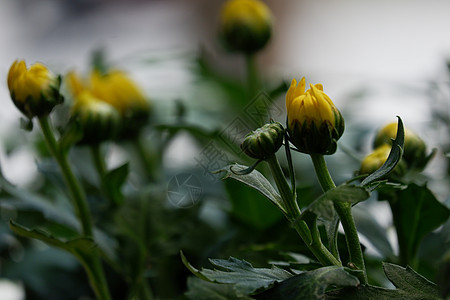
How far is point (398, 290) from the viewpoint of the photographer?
0.76 feet

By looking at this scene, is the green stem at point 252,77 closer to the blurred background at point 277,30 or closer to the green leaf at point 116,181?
the green leaf at point 116,181

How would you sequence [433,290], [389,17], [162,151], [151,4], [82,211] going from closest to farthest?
[433,290] → [82,211] → [162,151] → [389,17] → [151,4]

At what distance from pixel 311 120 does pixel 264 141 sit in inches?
0.8

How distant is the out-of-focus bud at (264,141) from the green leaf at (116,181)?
0.12 metres

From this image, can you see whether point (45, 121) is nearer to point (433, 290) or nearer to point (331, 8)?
point (433, 290)

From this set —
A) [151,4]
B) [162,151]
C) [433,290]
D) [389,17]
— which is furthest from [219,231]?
[151,4]

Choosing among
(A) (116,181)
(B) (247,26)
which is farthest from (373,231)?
(B) (247,26)

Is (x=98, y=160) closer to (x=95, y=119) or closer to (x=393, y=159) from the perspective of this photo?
(x=95, y=119)

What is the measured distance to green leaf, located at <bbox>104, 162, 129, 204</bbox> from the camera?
13.9 inches

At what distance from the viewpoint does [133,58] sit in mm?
626

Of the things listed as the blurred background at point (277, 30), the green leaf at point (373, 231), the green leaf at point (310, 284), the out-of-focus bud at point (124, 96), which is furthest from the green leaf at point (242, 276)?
the blurred background at point (277, 30)

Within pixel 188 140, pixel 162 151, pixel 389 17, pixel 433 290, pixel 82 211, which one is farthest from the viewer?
pixel 389 17

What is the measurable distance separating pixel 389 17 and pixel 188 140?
4.05ft

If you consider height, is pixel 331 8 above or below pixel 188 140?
above
